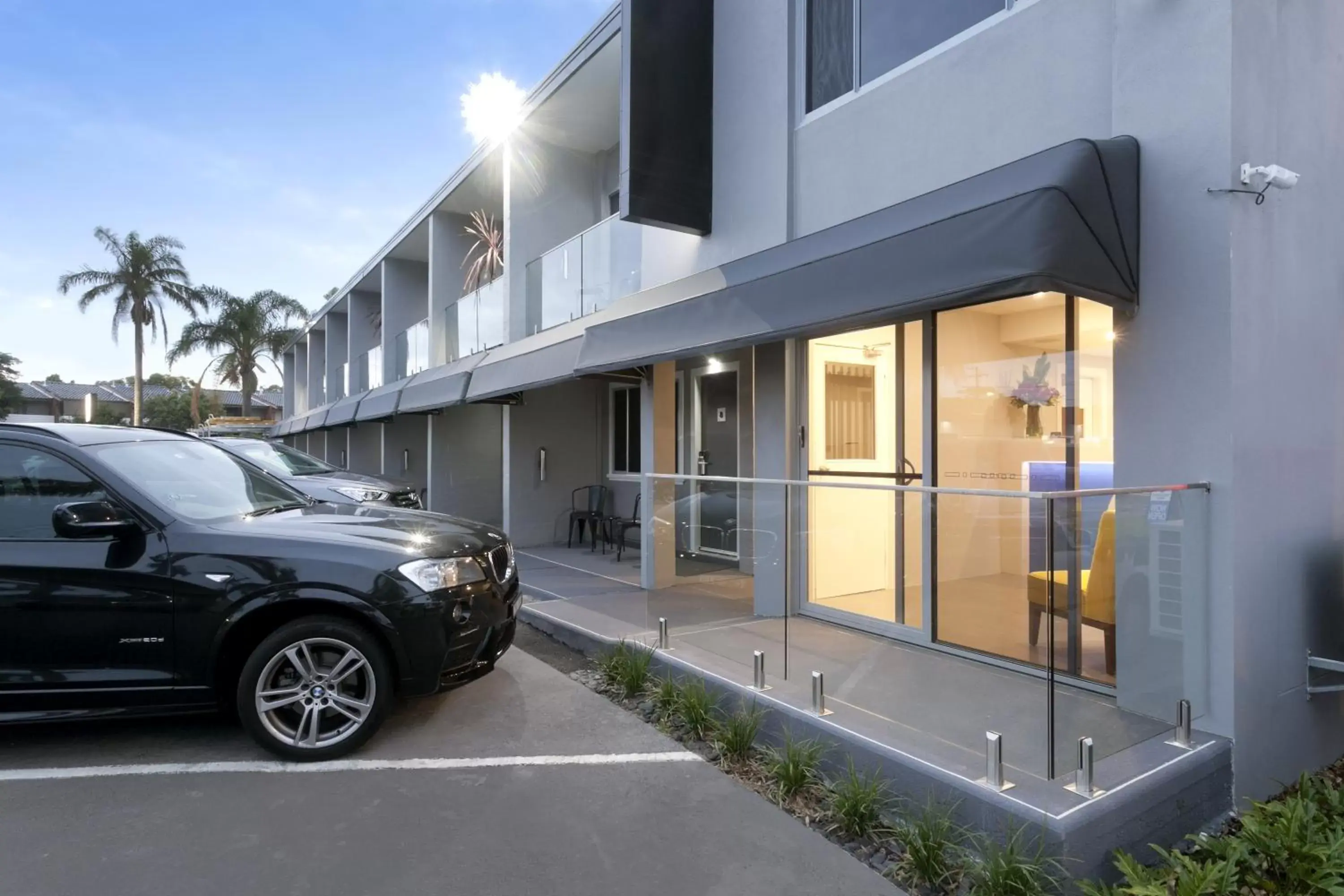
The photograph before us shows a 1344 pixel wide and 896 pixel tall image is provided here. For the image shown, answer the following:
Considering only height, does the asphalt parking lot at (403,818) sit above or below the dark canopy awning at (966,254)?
below

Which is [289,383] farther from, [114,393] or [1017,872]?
[114,393]

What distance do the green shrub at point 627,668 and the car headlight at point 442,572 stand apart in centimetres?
Result: 129

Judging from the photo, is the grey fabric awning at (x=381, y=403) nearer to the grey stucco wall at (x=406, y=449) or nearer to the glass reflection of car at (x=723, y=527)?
the grey stucco wall at (x=406, y=449)

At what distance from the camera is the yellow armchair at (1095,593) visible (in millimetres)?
3322

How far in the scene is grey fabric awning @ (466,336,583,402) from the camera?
346 inches

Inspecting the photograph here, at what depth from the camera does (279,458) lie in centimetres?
950

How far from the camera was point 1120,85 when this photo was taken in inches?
160

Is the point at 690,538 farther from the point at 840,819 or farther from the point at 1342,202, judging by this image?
the point at 1342,202

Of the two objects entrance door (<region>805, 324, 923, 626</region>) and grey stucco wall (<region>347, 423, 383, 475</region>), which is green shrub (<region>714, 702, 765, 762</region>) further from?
grey stucco wall (<region>347, 423, 383, 475</region>)

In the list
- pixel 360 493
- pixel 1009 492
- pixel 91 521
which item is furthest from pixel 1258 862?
pixel 360 493

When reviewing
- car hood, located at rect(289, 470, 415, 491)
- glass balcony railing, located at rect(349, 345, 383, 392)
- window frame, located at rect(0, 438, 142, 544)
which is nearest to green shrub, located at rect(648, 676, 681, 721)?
window frame, located at rect(0, 438, 142, 544)

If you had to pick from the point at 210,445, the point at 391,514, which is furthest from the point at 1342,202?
the point at 210,445

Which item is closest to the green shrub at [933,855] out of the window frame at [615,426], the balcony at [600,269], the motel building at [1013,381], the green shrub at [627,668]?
the motel building at [1013,381]

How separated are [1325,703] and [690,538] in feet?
12.5
